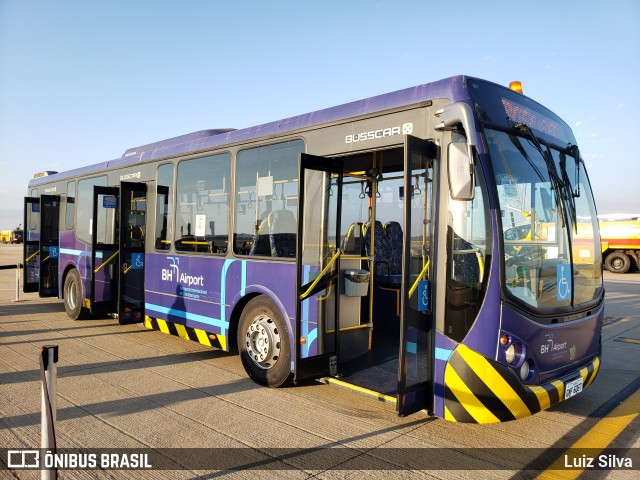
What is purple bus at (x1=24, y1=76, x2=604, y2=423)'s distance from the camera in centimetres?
381

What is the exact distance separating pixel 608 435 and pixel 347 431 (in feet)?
7.38

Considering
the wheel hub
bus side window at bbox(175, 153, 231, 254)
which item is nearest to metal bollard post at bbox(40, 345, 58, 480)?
the wheel hub

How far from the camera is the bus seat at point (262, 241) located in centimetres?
554

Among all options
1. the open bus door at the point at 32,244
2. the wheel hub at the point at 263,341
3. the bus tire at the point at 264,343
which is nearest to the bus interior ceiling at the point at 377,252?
the bus tire at the point at 264,343

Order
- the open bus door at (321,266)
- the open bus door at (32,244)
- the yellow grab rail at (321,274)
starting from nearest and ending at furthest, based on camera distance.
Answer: the yellow grab rail at (321,274)
the open bus door at (321,266)
the open bus door at (32,244)

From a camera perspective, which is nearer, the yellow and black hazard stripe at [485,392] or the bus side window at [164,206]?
the yellow and black hazard stripe at [485,392]

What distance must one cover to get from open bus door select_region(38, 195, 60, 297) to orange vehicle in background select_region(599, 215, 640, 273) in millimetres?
23108

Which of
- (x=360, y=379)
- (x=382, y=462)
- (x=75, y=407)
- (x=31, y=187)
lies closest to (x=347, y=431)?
(x=382, y=462)

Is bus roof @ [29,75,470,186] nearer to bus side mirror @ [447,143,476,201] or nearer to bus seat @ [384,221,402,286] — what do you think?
bus side mirror @ [447,143,476,201]

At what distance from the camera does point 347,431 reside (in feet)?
13.7

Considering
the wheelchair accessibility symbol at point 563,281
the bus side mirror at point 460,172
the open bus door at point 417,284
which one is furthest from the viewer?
the wheelchair accessibility symbol at point 563,281

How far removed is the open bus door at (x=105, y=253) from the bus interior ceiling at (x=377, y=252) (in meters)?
4.41

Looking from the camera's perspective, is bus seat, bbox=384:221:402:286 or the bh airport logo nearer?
the bh airport logo

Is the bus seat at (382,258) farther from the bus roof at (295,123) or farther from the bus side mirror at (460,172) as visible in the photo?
the bus side mirror at (460,172)
